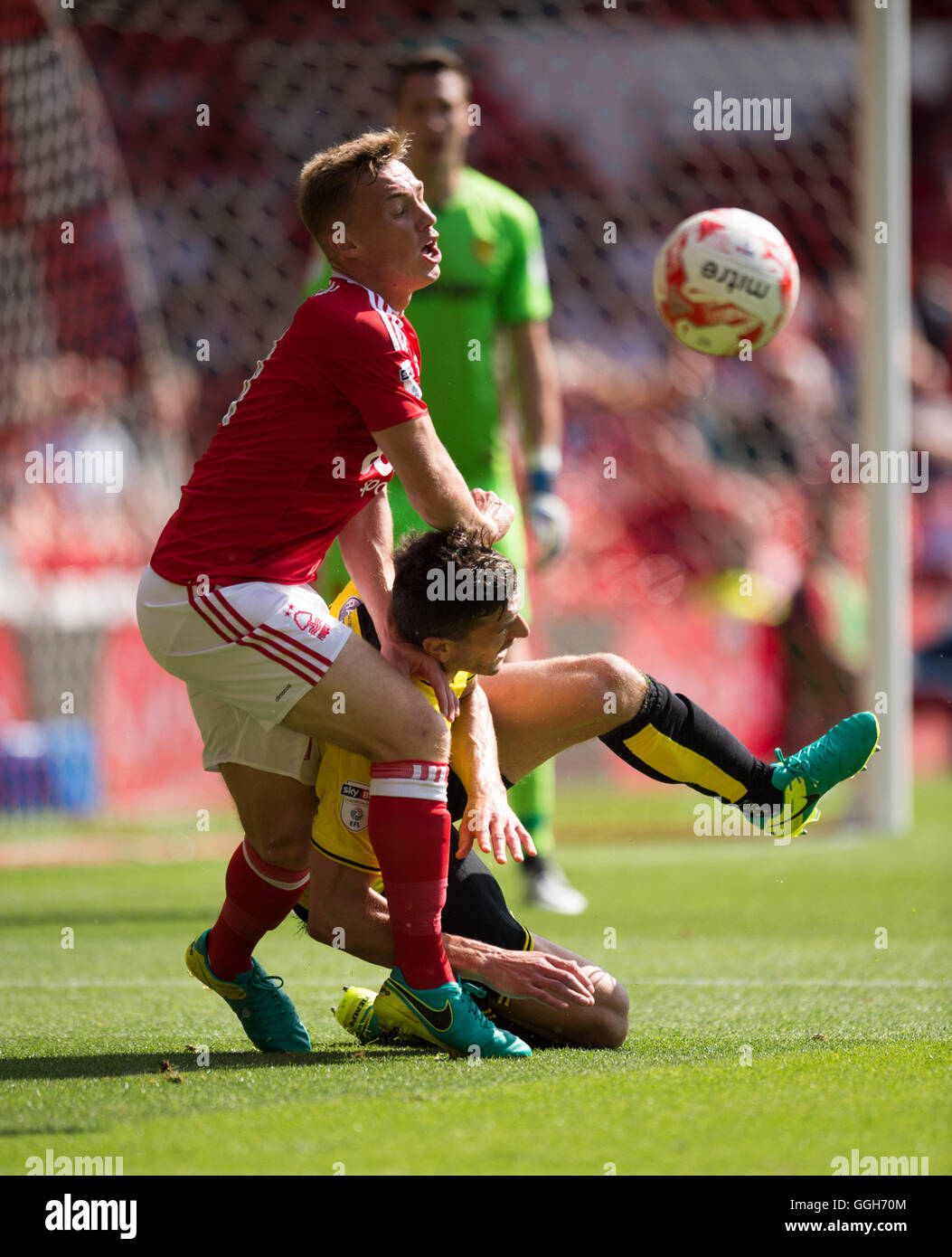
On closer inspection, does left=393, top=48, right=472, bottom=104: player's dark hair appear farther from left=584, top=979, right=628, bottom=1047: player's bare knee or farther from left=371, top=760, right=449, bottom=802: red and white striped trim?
left=584, top=979, right=628, bottom=1047: player's bare knee

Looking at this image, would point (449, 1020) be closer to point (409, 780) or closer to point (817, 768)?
point (409, 780)

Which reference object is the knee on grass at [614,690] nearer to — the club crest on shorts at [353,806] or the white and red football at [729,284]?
the club crest on shorts at [353,806]

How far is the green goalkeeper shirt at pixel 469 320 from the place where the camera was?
541 cm

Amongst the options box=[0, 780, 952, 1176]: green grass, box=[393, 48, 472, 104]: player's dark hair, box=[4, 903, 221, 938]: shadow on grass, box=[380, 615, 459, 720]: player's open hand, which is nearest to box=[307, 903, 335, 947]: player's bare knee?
box=[0, 780, 952, 1176]: green grass

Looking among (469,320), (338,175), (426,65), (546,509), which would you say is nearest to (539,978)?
(338,175)

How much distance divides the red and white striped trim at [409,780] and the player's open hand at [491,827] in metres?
0.14

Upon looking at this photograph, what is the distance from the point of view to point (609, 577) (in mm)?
13586

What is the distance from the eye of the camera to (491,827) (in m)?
3.21

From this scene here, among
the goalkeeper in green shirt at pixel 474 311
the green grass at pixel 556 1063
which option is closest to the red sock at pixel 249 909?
the green grass at pixel 556 1063

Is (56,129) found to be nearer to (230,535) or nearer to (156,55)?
(156,55)

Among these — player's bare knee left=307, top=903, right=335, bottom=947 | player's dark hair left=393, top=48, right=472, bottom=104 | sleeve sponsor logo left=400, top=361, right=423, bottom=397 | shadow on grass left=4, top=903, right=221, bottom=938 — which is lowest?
shadow on grass left=4, top=903, right=221, bottom=938

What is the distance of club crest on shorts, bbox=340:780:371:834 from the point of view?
3248 mm

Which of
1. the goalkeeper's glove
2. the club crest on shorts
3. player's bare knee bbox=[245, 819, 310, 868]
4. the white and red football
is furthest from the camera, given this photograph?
the goalkeeper's glove

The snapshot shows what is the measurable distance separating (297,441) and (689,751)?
1046 millimetres
